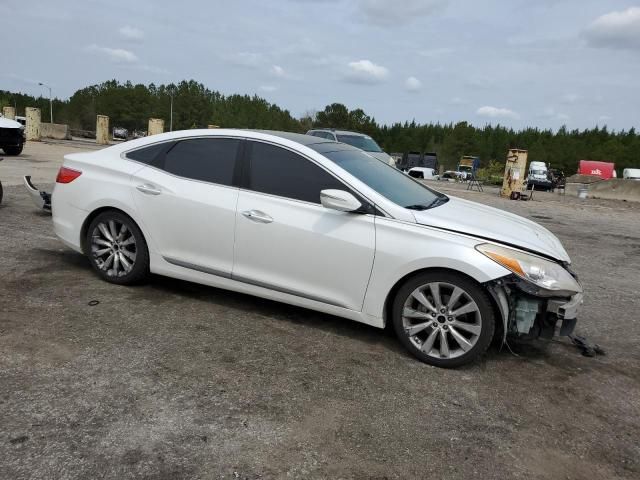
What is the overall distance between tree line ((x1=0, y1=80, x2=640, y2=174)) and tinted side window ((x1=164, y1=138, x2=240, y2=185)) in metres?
80.7

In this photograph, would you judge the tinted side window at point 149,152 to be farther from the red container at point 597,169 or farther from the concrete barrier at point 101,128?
the red container at point 597,169

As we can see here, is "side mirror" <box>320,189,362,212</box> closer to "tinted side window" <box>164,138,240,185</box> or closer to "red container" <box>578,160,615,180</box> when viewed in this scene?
"tinted side window" <box>164,138,240,185</box>

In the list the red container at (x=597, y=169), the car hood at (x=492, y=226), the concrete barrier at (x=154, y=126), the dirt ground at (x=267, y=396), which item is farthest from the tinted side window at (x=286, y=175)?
the red container at (x=597, y=169)

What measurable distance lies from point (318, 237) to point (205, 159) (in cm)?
134

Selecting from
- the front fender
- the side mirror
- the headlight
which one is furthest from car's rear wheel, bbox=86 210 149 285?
the headlight

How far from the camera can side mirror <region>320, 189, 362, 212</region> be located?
12.8 feet

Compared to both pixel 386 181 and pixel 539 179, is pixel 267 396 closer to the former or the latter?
pixel 386 181

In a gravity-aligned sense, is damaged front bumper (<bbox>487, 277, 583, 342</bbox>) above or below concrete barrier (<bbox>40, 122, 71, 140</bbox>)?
below

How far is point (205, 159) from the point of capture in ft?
15.1

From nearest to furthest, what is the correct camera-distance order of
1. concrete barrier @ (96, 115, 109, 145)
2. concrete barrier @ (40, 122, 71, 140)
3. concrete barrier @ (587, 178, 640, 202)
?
concrete barrier @ (587, 178, 640, 202) → concrete barrier @ (96, 115, 109, 145) → concrete barrier @ (40, 122, 71, 140)

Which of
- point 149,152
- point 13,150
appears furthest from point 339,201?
point 13,150

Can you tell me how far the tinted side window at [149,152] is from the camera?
4809mm

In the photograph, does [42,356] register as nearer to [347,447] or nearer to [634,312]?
[347,447]

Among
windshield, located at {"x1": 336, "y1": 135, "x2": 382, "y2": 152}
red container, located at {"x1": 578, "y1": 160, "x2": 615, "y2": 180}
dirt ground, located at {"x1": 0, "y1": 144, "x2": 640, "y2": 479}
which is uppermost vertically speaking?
red container, located at {"x1": 578, "y1": 160, "x2": 615, "y2": 180}
